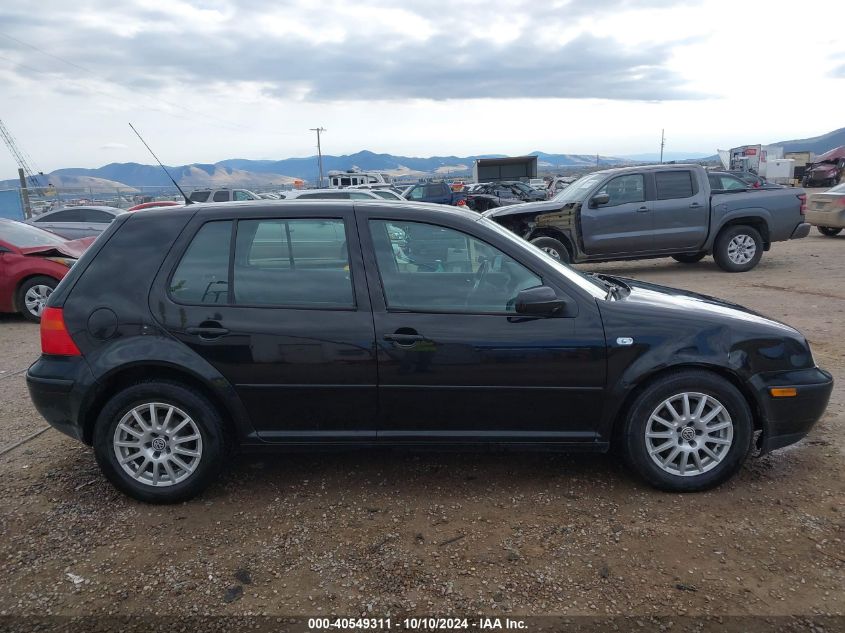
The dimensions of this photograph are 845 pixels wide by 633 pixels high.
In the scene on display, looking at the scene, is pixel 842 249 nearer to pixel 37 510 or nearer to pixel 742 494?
pixel 742 494

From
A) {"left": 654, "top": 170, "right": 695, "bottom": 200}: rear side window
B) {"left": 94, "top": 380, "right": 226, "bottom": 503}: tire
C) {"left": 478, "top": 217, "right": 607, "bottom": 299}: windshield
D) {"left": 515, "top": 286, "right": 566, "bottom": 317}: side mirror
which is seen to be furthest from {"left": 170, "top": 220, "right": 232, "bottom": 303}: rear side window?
{"left": 654, "top": 170, "right": 695, "bottom": 200}: rear side window

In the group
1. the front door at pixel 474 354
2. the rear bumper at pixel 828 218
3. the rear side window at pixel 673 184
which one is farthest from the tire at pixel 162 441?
the rear bumper at pixel 828 218

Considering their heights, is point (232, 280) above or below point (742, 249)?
above

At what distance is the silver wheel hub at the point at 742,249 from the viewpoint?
11070 mm

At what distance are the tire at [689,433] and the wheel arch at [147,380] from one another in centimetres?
222

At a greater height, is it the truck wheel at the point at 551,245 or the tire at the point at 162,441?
the truck wheel at the point at 551,245

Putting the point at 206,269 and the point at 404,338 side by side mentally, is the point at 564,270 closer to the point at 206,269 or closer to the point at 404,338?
the point at 404,338

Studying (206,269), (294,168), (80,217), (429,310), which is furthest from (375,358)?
(294,168)

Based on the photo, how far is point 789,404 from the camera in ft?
11.4

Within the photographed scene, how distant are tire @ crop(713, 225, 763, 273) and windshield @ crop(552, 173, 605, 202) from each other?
239 cm

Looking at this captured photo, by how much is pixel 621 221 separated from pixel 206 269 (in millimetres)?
8645

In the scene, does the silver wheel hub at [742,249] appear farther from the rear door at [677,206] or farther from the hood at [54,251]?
the hood at [54,251]

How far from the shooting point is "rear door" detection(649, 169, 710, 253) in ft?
35.3

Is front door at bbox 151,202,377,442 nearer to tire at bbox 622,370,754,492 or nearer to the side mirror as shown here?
the side mirror
